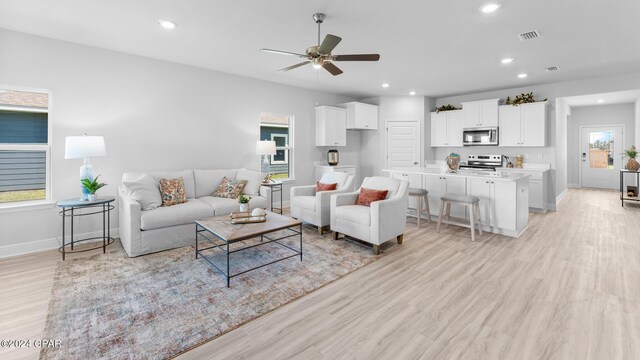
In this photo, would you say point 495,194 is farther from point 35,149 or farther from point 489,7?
point 35,149

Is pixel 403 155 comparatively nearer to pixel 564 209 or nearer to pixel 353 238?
pixel 564 209

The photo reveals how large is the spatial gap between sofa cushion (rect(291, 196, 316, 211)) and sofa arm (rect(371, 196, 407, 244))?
1210 mm

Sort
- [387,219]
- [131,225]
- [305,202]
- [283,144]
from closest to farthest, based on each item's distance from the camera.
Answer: [131,225], [387,219], [305,202], [283,144]

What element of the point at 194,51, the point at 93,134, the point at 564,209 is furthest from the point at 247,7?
the point at 564,209

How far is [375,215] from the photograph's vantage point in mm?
3539

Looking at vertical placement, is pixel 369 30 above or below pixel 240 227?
above

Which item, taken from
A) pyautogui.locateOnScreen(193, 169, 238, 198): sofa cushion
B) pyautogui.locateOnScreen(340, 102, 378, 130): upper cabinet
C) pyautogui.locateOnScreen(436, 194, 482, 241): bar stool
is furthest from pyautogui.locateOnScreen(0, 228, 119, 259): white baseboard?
pyautogui.locateOnScreen(340, 102, 378, 130): upper cabinet

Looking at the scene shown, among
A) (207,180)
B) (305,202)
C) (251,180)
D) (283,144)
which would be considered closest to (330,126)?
(283,144)

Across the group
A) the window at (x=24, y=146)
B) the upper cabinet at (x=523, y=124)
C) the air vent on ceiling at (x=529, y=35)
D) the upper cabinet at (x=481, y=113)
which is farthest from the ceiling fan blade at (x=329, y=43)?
the upper cabinet at (x=523, y=124)

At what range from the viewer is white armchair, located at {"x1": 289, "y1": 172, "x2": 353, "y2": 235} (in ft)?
14.4

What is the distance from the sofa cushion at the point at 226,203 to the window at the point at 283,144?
1.90m

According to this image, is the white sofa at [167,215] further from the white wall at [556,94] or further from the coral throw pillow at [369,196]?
the white wall at [556,94]

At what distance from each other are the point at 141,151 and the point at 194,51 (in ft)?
5.64

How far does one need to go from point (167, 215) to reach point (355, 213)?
2.38 metres
